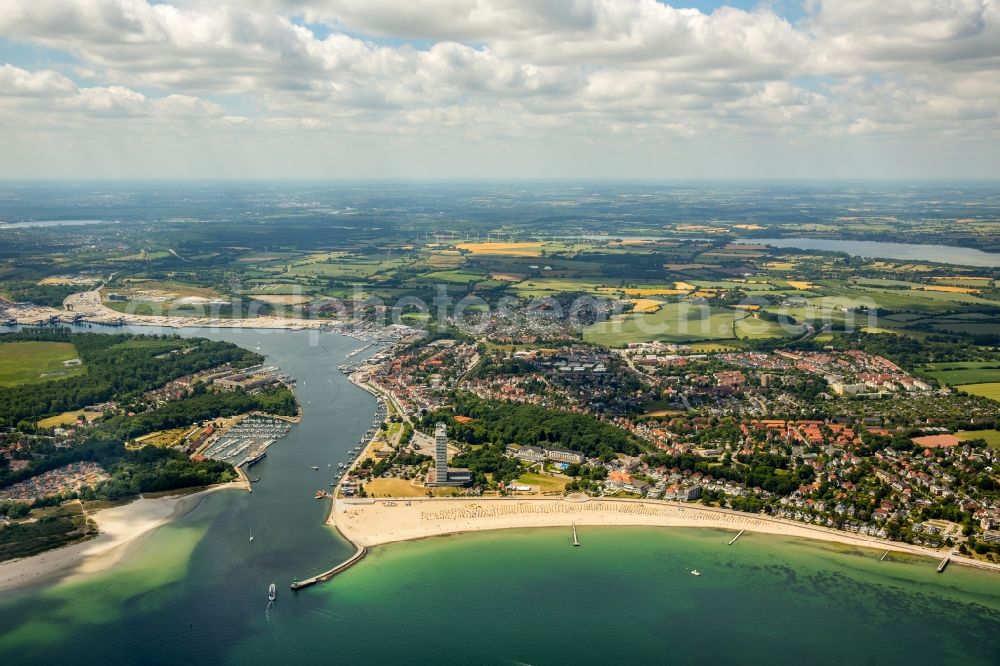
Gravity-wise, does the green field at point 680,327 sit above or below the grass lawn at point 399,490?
above

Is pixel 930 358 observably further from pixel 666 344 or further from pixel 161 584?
pixel 161 584

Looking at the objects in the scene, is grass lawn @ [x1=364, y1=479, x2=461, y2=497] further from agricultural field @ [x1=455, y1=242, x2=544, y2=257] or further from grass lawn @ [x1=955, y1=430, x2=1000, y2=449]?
agricultural field @ [x1=455, y1=242, x2=544, y2=257]

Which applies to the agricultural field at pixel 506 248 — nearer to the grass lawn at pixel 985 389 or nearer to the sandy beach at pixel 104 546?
the grass lawn at pixel 985 389

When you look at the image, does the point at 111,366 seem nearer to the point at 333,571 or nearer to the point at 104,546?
the point at 104,546

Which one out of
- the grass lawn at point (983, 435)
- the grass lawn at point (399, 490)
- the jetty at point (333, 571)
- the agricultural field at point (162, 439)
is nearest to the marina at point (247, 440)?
the agricultural field at point (162, 439)

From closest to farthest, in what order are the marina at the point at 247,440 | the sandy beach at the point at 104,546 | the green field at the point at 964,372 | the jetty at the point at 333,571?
1. the jetty at the point at 333,571
2. the sandy beach at the point at 104,546
3. the marina at the point at 247,440
4. the green field at the point at 964,372

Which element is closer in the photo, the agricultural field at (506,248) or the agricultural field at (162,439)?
the agricultural field at (162,439)

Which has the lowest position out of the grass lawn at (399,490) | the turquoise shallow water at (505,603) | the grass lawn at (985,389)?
the turquoise shallow water at (505,603)

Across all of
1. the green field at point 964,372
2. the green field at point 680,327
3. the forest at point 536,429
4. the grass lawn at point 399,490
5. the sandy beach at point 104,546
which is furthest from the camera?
the green field at point 680,327
